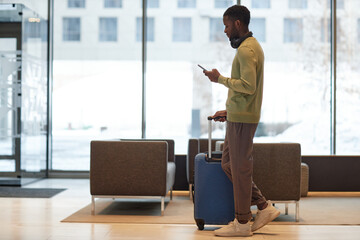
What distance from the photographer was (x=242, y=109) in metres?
3.23

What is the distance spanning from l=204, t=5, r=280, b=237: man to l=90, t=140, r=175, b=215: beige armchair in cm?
97

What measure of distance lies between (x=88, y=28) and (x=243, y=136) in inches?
183

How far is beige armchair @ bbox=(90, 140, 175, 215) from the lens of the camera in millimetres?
4164

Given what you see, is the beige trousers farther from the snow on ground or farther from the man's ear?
the snow on ground

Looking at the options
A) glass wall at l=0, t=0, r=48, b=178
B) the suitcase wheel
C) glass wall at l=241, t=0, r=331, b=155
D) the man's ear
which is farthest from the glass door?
the man's ear

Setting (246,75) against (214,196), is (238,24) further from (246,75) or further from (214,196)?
(214,196)

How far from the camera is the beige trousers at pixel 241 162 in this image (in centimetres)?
323

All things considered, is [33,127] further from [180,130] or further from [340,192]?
[340,192]

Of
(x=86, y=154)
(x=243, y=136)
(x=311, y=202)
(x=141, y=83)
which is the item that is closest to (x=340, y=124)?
(x=311, y=202)

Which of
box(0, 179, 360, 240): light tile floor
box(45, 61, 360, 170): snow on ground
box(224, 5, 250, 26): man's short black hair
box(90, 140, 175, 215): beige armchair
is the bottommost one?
box(0, 179, 360, 240): light tile floor

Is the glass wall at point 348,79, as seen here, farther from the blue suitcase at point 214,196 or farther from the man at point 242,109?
the man at point 242,109

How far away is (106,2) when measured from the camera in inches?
285

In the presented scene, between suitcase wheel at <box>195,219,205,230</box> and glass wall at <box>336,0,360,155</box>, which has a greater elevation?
glass wall at <box>336,0,360,155</box>

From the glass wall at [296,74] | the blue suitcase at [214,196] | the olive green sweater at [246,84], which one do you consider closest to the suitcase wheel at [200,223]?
the blue suitcase at [214,196]
